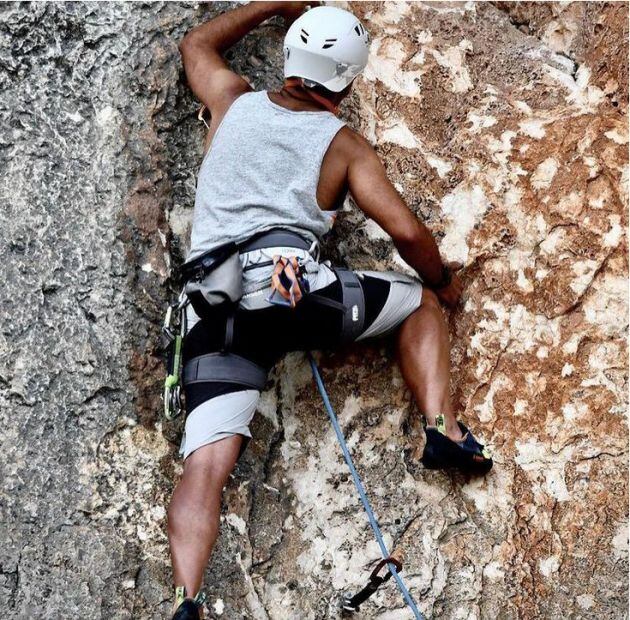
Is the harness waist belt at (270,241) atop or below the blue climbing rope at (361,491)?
atop

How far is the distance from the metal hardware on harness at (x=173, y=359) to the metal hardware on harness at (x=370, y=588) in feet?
3.47

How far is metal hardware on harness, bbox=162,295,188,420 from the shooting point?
3.87 meters

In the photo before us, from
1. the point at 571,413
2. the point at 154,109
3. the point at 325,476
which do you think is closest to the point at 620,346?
the point at 571,413

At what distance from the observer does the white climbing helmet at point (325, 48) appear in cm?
400

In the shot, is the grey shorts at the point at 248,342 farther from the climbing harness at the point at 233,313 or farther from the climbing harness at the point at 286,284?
the climbing harness at the point at 286,284

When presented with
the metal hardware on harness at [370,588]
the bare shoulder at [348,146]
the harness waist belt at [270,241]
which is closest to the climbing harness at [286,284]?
the harness waist belt at [270,241]

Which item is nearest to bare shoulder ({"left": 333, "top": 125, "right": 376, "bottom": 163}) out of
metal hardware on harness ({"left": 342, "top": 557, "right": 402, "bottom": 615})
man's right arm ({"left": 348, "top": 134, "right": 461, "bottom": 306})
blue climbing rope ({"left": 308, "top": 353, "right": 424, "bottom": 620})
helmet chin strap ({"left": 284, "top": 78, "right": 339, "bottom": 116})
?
man's right arm ({"left": 348, "top": 134, "right": 461, "bottom": 306})

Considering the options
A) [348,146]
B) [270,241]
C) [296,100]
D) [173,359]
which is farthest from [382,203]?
[173,359]

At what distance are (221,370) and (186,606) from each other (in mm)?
932

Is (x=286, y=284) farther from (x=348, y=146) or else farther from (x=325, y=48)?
(x=325, y=48)

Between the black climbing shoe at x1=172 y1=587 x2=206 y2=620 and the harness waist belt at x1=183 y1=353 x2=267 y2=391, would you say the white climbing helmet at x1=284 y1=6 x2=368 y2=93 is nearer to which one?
the harness waist belt at x1=183 y1=353 x2=267 y2=391

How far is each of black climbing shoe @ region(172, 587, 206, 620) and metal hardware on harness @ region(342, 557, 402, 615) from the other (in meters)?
0.72

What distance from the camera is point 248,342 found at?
388 centimetres

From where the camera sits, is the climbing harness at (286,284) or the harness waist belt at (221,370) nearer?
the climbing harness at (286,284)
